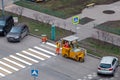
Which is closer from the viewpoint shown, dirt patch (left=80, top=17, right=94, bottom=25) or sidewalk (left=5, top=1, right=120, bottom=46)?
Answer: sidewalk (left=5, top=1, right=120, bottom=46)

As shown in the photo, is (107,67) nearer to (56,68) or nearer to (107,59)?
(107,59)

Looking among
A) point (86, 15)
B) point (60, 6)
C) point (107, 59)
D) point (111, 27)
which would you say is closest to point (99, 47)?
point (107, 59)

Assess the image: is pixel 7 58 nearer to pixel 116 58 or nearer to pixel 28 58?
pixel 28 58

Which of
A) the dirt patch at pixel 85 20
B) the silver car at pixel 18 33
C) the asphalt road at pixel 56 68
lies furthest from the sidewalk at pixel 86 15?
the asphalt road at pixel 56 68

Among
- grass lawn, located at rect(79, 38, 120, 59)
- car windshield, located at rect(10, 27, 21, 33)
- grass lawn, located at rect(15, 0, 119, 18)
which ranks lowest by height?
grass lawn, located at rect(79, 38, 120, 59)

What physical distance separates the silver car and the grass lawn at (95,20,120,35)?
954 centimetres

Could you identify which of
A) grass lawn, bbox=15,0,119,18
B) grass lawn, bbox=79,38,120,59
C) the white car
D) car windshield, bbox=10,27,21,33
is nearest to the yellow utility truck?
grass lawn, bbox=79,38,120,59

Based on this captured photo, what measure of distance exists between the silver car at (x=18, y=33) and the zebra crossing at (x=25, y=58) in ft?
8.25

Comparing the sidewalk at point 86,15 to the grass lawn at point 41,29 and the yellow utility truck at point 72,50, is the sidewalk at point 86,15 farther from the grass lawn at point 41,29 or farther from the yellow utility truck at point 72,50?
the yellow utility truck at point 72,50

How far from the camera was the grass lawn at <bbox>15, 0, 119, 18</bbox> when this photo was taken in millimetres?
59344

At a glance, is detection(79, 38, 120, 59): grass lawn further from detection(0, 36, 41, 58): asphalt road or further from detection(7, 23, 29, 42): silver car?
detection(7, 23, 29, 42): silver car

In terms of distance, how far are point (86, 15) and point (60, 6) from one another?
17.3 feet

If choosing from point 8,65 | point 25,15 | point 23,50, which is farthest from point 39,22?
point 8,65

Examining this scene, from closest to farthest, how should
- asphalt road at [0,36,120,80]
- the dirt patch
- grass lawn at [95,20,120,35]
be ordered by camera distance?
asphalt road at [0,36,120,80] → grass lawn at [95,20,120,35] → the dirt patch
